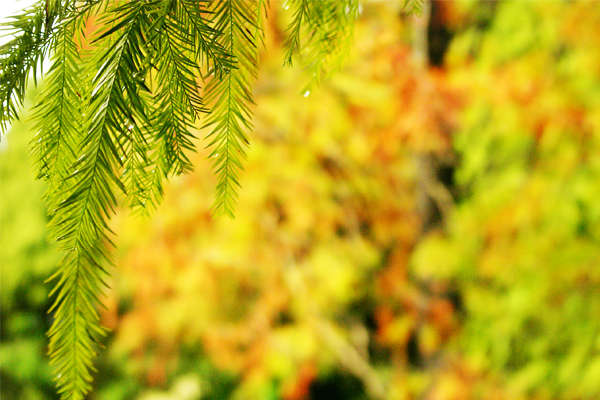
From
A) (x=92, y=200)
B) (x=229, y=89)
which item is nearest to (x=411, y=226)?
(x=229, y=89)

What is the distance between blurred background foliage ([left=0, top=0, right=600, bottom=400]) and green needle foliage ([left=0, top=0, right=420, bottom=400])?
57.8 inches

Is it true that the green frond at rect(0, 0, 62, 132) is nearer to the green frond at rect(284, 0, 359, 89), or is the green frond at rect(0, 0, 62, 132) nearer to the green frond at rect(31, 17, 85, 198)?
the green frond at rect(31, 17, 85, 198)

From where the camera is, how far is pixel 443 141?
2.10 meters

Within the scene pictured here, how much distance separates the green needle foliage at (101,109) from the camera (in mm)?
379

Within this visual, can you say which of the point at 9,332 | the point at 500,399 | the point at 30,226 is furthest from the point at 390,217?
the point at 9,332

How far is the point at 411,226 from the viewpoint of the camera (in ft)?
7.72

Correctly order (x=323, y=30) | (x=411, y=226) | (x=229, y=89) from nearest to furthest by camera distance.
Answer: (x=229, y=89), (x=323, y=30), (x=411, y=226)

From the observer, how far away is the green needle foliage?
0.38 m

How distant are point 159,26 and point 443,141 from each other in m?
1.87

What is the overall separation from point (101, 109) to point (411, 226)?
212 cm

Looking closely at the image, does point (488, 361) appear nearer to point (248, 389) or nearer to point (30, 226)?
point (248, 389)

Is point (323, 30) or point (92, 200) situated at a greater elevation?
point (323, 30)

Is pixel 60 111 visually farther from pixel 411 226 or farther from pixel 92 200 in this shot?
pixel 411 226

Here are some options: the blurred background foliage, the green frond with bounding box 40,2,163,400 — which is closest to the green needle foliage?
the green frond with bounding box 40,2,163,400
